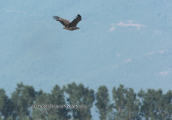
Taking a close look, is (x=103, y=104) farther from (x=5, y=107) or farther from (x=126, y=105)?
(x=5, y=107)

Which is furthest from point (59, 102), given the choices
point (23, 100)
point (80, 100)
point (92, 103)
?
point (23, 100)

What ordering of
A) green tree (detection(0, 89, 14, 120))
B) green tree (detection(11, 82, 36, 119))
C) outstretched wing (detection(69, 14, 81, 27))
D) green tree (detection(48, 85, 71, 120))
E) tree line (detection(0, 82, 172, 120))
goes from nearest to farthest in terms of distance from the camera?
outstretched wing (detection(69, 14, 81, 27)) → green tree (detection(48, 85, 71, 120)) → tree line (detection(0, 82, 172, 120)) → green tree (detection(0, 89, 14, 120)) → green tree (detection(11, 82, 36, 119))

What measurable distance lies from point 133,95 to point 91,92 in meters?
8.06

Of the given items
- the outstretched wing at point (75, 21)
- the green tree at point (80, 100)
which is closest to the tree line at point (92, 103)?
the green tree at point (80, 100)

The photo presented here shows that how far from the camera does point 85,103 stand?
7600 centimetres

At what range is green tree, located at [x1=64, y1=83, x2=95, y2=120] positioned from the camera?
73.6m

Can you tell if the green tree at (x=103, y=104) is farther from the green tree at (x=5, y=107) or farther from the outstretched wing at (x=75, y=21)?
the outstretched wing at (x=75, y=21)

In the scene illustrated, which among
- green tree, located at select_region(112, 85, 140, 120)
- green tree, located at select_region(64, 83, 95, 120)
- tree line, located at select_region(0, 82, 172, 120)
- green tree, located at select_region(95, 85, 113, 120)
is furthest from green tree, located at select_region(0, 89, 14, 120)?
green tree, located at select_region(112, 85, 140, 120)

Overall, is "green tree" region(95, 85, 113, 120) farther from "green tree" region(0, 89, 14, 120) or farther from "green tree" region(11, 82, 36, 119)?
"green tree" region(0, 89, 14, 120)

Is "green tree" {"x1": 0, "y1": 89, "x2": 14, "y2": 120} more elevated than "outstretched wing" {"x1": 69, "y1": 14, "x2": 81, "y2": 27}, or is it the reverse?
"green tree" {"x1": 0, "y1": 89, "x2": 14, "y2": 120}

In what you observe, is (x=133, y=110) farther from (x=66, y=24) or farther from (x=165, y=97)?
(x=66, y=24)

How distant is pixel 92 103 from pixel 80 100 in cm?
253

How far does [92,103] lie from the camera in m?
76.8

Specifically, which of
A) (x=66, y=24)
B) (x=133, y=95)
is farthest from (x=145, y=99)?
(x=66, y=24)
